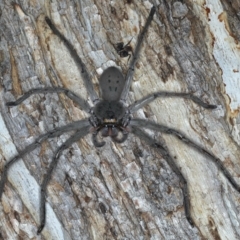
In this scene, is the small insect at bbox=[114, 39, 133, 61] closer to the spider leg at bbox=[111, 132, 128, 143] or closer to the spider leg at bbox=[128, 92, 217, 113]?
the spider leg at bbox=[128, 92, 217, 113]

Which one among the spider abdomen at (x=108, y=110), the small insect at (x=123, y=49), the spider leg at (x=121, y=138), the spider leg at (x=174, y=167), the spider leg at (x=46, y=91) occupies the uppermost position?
the small insect at (x=123, y=49)

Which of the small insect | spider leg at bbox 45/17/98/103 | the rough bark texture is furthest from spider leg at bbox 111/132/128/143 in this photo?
the small insect

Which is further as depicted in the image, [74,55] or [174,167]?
[74,55]

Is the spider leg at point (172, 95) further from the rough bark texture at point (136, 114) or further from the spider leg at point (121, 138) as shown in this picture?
the spider leg at point (121, 138)

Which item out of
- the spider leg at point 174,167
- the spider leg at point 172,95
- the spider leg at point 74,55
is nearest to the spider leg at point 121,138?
the spider leg at point 174,167

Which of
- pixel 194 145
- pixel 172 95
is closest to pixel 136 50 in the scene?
pixel 172 95

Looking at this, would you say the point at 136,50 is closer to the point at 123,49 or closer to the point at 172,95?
the point at 123,49

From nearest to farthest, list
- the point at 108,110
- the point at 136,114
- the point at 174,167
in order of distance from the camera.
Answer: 1. the point at 174,167
2. the point at 136,114
3. the point at 108,110
